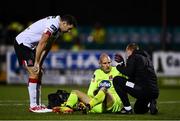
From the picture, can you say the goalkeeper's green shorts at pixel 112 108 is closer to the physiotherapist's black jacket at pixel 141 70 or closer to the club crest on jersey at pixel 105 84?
the club crest on jersey at pixel 105 84

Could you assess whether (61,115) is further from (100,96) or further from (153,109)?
(153,109)

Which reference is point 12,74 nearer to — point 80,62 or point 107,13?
point 80,62

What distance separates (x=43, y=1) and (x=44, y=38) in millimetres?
19495

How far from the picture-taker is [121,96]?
14.1 meters

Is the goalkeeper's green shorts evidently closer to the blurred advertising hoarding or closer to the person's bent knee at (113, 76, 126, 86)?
the person's bent knee at (113, 76, 126, 86)

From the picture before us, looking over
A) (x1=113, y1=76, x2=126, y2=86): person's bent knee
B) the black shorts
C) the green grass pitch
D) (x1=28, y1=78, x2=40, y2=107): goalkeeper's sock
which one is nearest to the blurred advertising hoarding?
the green grass pitch

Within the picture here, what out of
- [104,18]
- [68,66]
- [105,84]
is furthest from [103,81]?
[104,18]

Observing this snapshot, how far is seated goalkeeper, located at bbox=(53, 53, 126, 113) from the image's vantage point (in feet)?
46.0

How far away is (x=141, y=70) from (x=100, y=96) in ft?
3.06

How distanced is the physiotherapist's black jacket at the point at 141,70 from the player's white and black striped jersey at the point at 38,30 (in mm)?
1499

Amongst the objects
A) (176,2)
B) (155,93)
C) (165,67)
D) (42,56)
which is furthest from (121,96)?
(176,2)

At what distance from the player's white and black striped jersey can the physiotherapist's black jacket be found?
1499 millimetres

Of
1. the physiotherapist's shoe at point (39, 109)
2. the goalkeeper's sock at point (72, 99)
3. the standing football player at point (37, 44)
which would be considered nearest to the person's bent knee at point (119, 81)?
the goalkeeper's sock at point (72, 99)

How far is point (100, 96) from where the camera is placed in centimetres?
1391
